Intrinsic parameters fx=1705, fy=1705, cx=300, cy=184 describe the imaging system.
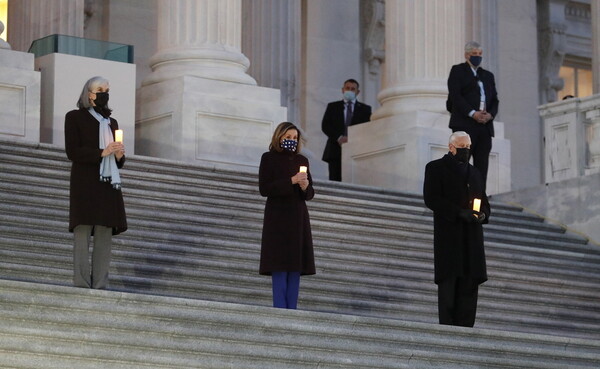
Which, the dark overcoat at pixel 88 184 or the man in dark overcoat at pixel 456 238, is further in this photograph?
the man in dark overcoat at pixel 456 238

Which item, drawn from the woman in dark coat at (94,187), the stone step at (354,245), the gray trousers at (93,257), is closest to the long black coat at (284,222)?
the woman in dark coat at (94,187)

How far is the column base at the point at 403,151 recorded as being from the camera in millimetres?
21719

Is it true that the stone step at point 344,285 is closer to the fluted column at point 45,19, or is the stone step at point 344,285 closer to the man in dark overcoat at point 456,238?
the man in dark overcoat at point 456,238

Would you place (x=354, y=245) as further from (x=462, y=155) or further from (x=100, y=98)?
(x=100, y=98)

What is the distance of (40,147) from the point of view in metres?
17.1

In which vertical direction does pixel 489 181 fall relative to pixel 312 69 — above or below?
below

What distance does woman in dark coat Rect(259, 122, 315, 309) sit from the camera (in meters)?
13.8

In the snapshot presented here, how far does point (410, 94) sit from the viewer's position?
2234 centimetres

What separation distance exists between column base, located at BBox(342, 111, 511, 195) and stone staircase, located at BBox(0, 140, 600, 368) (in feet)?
5.14

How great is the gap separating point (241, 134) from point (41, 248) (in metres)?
Answer: 5.56

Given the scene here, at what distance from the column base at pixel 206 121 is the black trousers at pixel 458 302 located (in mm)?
5487

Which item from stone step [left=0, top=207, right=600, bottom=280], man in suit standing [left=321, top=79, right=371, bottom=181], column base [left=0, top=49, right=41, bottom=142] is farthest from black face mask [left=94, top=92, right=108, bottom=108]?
man in suit standing [left=321, top=79, right=371, bottom=181]

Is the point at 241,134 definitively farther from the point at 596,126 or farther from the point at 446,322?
the point at 446,322

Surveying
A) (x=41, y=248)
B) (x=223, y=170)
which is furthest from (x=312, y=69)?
(x=41, y=248)
